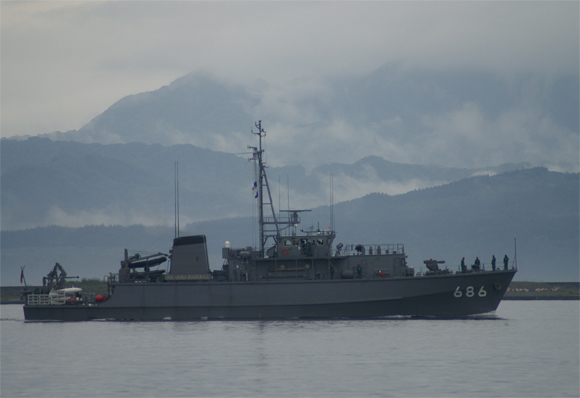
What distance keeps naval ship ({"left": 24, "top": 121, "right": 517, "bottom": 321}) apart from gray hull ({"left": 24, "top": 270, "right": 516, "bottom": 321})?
0.05m

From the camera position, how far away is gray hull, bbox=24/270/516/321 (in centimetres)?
3591

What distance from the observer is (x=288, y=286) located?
119 ft

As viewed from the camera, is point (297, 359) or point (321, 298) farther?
point (321, 298)

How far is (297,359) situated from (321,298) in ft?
40.3

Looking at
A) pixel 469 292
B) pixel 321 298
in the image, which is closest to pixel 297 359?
pixel 321 298

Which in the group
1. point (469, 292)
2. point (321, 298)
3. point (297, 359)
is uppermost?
point (469, 292)

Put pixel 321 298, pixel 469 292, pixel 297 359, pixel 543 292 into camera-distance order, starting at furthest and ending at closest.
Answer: pixel 543 292, pixel 469 292, pixel 321 298, pixel 297 359

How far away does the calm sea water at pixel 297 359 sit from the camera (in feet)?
62.7

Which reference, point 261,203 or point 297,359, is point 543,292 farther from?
point 297,359

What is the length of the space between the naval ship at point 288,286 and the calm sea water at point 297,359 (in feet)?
3.61

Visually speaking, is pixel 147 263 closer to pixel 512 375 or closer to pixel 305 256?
pixel 305 256

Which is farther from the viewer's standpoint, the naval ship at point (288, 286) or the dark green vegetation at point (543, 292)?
the dark green vegetation at point (543, 292)

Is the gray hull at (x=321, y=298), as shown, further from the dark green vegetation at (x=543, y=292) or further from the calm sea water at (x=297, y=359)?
the dark green vegetation at (x=543, y=292)

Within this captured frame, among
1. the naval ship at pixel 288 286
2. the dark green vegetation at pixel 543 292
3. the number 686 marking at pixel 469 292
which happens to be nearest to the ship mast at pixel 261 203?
the naval ship at pixel 288 286
